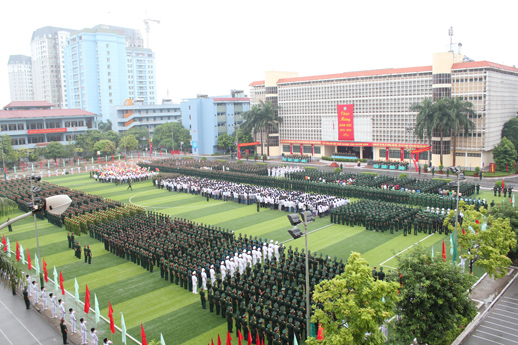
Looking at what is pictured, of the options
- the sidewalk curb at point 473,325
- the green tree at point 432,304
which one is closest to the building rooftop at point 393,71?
the sidewalk curb at point 473,325

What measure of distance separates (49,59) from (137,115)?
73493 mm

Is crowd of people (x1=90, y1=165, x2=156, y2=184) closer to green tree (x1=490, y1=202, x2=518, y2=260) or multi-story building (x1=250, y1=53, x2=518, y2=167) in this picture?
multi-story building (x1=250, y1=53, x2=518, y2=167)

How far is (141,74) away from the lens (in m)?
135

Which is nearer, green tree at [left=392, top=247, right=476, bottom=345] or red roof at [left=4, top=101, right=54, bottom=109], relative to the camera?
green tree at [left=392, top=247, right=476, bottom=345]

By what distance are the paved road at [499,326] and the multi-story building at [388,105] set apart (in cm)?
3416

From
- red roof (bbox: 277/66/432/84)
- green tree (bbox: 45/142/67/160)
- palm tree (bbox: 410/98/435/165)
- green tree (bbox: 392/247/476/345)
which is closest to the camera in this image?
green tree (bbox: 392/247/476/345)

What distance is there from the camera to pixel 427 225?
25.6 m

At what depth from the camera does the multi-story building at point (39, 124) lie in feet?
234

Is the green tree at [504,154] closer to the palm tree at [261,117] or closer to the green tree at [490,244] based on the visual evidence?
the green tree at [490,244]

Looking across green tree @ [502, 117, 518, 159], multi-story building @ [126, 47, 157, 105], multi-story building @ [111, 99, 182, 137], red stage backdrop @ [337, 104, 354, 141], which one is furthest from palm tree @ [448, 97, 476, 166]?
multi-story building @ [126, 47, 157, 105]

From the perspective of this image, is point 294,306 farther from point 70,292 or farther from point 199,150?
point 199,150

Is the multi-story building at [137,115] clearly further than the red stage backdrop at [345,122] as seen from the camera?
Yes

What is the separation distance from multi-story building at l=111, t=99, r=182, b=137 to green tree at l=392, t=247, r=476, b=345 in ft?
287

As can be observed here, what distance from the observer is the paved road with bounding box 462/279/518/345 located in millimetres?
13844
